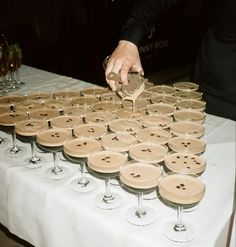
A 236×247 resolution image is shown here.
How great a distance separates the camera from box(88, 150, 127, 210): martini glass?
149 centimetres

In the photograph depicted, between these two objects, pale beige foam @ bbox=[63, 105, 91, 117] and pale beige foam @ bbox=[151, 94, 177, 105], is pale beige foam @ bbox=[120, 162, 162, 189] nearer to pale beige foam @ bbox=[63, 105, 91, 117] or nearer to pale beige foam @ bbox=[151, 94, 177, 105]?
pale beige foam @ bbox=[63, 105, 91, 117]

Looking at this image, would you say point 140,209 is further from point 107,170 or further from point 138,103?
point 138,103

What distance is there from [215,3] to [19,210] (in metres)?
1.90

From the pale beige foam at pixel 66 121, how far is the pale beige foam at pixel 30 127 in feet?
0.19

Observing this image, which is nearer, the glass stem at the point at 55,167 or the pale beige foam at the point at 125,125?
the glass stem at the point at 55,167

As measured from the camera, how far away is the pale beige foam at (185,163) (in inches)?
60.3

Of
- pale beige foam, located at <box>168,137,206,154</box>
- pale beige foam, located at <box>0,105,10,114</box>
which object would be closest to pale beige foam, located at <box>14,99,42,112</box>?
pale beige foam, located at <box>0,105,10,114</box>

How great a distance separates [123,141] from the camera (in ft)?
6.03

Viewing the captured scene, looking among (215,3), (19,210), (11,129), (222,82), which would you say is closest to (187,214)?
(19,210)

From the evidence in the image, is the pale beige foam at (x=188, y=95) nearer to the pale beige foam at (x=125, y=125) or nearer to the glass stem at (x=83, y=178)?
the pale beige foam at (x=125, y=125)

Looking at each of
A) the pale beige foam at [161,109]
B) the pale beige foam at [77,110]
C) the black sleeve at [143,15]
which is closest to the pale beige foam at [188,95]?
the pale beige foam at [161,109]

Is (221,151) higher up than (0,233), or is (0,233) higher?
(221,151)

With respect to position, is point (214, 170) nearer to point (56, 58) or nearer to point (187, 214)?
point (187, 214)

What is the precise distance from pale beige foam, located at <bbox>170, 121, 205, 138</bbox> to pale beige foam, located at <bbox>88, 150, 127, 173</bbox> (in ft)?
1.27
